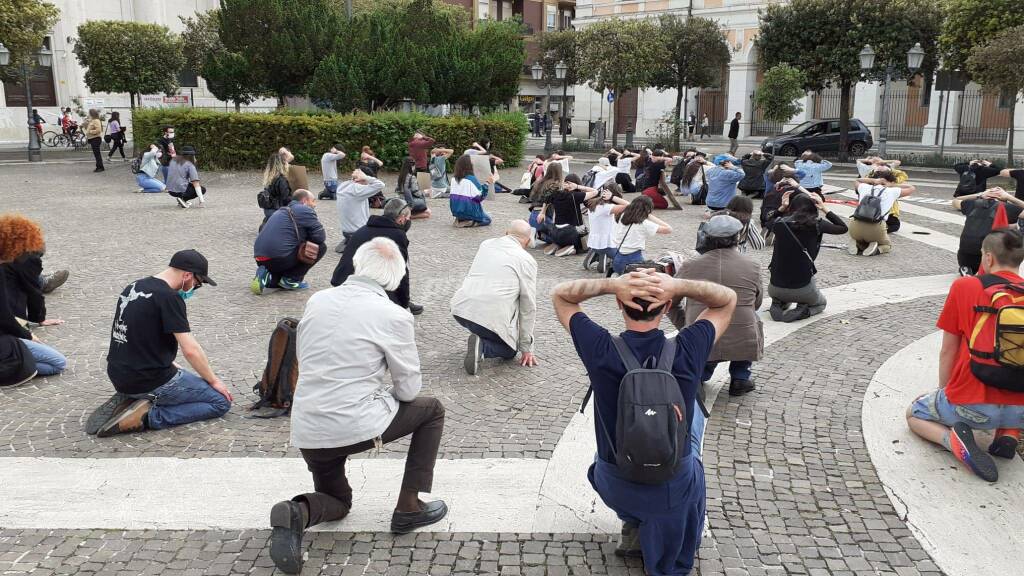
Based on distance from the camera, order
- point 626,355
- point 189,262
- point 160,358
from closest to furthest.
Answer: point 626,355 < point 189,262 < point 160,358

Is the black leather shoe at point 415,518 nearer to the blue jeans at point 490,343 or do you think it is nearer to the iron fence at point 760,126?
the blue jeans at point 490,343

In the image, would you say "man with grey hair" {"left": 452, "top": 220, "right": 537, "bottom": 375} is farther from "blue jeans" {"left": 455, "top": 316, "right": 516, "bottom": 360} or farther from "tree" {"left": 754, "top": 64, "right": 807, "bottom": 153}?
"tree" {"left": 754, "top": 64, "right": 807, "bottom": 153}

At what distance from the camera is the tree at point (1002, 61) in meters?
19.8

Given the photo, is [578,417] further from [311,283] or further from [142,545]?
[311,283]

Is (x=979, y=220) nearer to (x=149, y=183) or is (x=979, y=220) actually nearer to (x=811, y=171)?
(x=811, y=171)

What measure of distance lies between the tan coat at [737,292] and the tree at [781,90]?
24030 mm

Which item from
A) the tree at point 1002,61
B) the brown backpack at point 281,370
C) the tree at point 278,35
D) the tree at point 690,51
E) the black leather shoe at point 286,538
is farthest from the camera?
the tree at point 690,51

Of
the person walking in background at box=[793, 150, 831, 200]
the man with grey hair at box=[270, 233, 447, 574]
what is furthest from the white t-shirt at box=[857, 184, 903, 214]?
the man with grey hair at box=[270, 233, 447, 574]

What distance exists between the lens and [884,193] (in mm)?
12664

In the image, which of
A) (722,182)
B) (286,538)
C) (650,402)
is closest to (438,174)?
(722,182)

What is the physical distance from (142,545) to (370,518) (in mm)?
1182

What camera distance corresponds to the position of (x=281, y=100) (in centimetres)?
2750

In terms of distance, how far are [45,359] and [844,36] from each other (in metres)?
27.9

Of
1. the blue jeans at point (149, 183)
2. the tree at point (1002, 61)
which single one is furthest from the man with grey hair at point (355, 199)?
the tree at point (1002, 61)
